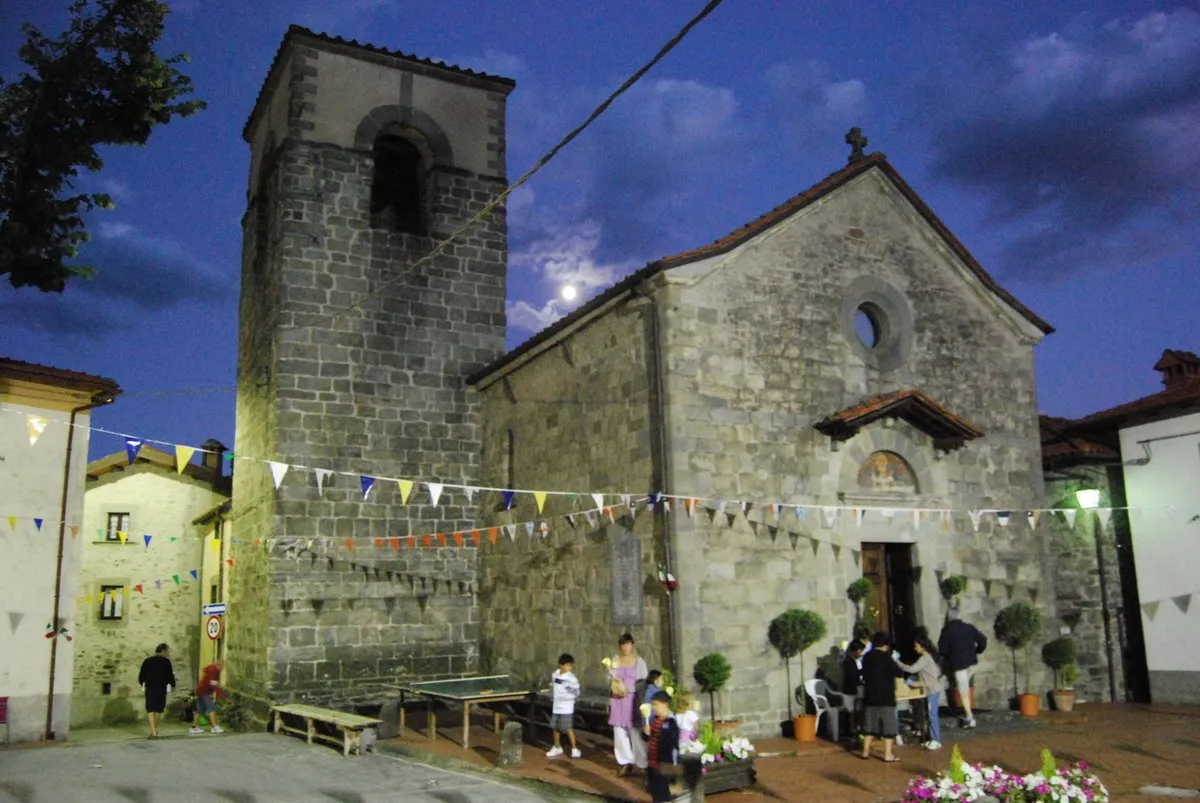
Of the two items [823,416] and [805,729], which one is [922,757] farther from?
[823,416]

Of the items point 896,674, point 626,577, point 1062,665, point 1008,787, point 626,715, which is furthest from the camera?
point 1062,665

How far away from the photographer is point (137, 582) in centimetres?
2519

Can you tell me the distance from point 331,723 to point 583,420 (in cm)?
548

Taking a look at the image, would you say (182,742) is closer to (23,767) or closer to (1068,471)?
(23,767)

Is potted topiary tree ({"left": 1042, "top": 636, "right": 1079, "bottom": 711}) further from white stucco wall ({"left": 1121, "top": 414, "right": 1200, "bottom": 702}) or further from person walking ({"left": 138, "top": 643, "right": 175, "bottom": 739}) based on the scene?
person walking ({"left": 138, "top": 643, "right": 175, "bottom": 739})

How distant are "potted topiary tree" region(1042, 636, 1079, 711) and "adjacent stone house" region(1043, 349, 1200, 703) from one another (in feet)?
5.01

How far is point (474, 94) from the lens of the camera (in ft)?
66.9

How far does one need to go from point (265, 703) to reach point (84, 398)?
5526 millimetres

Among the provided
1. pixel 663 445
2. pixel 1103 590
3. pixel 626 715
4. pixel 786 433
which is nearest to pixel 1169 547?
pixel 1103 590

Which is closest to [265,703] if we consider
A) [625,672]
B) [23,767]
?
[23,767]

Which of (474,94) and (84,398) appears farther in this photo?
(474,94)

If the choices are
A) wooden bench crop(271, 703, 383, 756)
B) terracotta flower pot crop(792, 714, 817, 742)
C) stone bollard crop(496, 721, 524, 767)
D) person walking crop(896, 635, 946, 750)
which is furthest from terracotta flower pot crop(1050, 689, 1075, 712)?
wooden bench crop(271, 703, 383, 756)

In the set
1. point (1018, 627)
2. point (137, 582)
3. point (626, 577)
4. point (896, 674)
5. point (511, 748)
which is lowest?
point (511, 748)

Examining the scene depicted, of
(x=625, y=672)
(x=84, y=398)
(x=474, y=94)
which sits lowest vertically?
(x=625, y=672)
